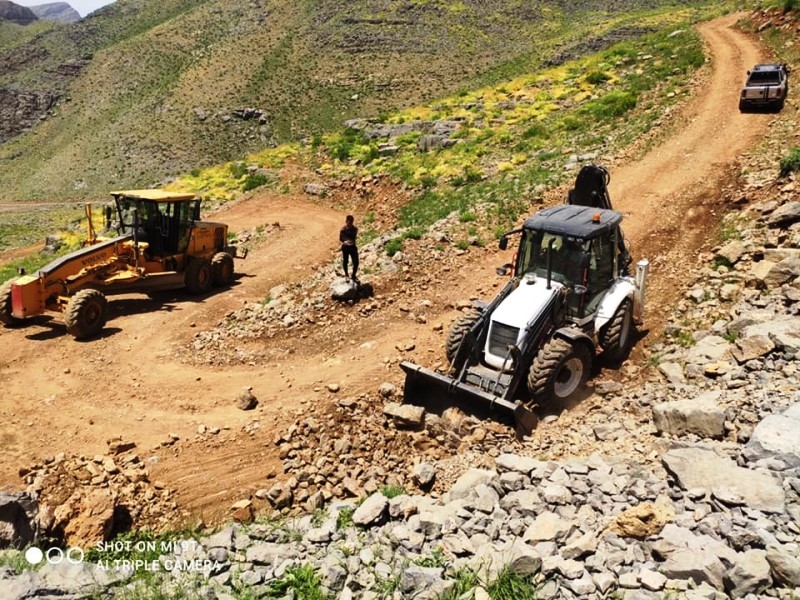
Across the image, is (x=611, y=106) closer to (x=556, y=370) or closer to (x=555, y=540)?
(x=556, y=370)

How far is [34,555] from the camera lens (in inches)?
243

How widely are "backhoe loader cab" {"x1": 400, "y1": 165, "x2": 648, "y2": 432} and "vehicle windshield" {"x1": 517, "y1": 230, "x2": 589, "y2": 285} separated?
0.05ft

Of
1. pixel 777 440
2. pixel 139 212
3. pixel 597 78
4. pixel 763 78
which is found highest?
pixel 597 78

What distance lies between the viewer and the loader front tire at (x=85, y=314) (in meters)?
12.6

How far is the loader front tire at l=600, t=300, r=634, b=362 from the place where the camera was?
9.90m

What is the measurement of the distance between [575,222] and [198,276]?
33.9ft

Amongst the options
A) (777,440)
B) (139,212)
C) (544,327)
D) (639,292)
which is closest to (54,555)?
(544,327)

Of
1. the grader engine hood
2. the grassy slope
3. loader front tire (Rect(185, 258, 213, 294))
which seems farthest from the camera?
the grassy slope

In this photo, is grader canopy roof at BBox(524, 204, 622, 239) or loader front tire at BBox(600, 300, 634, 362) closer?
grader canopy roof at BBox(524, 204, 622, 239)

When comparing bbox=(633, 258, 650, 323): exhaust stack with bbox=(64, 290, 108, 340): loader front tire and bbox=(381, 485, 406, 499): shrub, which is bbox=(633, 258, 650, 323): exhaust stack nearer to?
bbox=(381, 485, 406, 499): shrub

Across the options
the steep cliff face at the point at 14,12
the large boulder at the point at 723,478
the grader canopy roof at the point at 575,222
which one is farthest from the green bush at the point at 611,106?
the steep cliff face at the point at 14,12

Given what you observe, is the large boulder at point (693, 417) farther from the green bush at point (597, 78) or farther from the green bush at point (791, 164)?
Result: the green bush at point (597, 78)

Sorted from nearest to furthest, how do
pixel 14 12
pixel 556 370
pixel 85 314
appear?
1. pixel 556 370
2. pixel 85 314
3. pixel 14 12

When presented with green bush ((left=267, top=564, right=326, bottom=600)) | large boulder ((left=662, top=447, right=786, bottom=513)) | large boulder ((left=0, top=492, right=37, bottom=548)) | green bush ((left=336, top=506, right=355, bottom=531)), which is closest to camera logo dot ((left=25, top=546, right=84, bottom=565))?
large boulder ((left=0, top=492, right=37, bottom=548))
